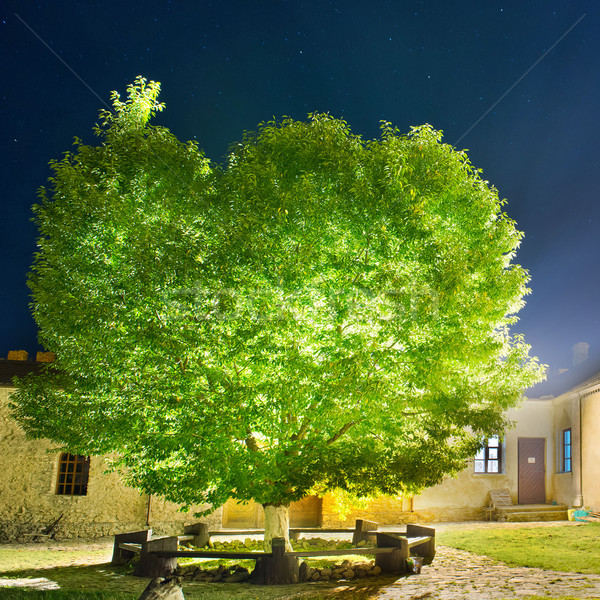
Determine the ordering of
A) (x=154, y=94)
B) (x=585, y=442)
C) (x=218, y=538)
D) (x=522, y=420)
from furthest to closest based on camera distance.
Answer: (x=522, y=420) < (x=585, y=442) < (x=218, y=538) < (x=154, y=94)

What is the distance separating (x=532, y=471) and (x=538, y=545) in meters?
11.4

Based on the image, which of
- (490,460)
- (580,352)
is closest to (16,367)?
(490,460)

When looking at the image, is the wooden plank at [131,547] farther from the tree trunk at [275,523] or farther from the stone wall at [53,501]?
the stone wall at [53,501]

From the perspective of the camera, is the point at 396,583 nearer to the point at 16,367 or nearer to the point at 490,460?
the point at 16,367

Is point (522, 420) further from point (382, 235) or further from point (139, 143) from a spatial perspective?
point (139, 143)

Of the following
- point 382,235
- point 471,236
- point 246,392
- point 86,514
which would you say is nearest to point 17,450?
point 86,514

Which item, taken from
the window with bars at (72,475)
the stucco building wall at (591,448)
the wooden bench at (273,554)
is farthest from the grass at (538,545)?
the window with bars at (72,475)

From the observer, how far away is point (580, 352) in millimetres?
27172

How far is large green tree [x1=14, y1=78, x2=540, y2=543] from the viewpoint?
912 centimetres

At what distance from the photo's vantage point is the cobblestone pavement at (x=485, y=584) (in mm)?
8008

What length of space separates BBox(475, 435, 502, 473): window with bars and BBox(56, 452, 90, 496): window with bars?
618 inches

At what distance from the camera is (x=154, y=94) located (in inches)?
488

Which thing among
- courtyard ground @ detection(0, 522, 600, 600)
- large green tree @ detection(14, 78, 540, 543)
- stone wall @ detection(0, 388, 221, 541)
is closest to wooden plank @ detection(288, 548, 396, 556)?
courtyard ground @ detection(0, 522, 600, 600)

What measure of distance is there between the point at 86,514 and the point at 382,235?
13751 millimetres
